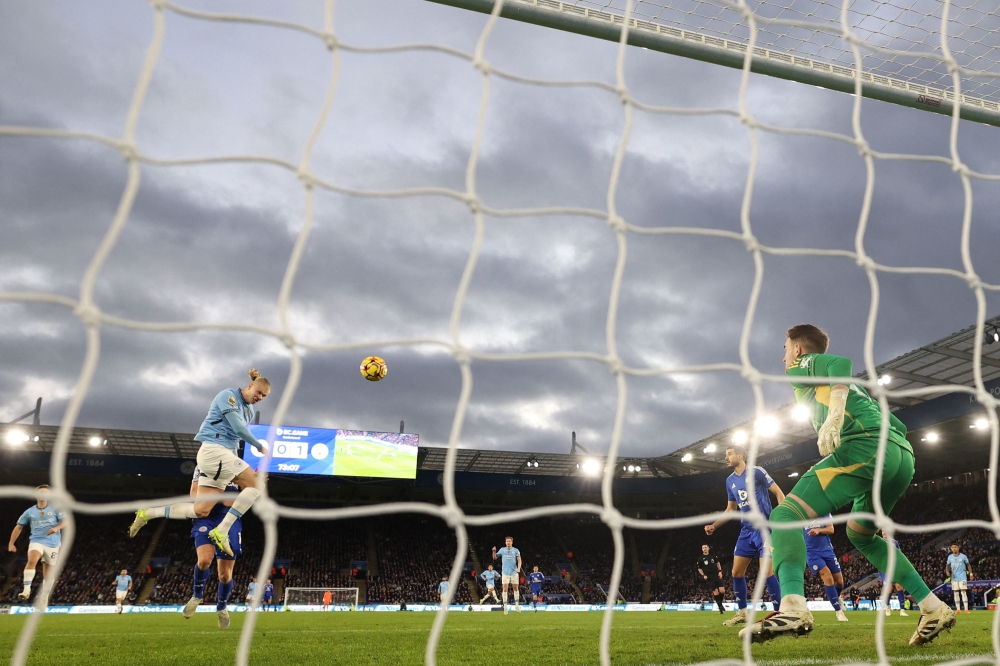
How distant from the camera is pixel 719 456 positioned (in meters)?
33.7

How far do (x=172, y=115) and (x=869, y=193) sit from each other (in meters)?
3.96

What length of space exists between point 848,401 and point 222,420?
4.92 m

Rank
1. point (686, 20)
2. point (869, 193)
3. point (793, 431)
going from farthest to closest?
point (793, 431)
point (686, 20)
point (869, 193)

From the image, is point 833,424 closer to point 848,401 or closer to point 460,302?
point 848,401

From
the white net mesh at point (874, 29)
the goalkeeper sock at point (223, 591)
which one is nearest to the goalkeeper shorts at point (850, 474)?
the white net mesh at point (874, 29)

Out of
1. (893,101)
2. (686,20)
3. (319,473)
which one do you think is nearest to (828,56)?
(893,101)

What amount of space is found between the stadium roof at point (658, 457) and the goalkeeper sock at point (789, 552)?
18.4m

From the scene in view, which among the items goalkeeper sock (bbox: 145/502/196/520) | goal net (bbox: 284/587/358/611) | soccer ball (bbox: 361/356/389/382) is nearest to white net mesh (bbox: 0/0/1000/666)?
goalkeeper sock (bbox: 145/502/196/520)

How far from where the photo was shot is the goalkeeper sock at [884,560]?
3982mm

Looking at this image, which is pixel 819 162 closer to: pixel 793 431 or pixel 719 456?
pixel 793 431

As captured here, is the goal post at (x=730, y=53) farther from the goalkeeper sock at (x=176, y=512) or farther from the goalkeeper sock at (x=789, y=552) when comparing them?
the goalkeeper sock at (x=176, y=512)

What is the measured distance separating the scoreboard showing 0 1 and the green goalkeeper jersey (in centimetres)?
2284

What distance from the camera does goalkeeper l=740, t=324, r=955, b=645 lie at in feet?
11.5

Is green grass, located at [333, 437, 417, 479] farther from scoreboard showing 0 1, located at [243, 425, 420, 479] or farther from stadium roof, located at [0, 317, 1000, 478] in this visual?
stadium roof, located at [0, 317, 1000, 478]
